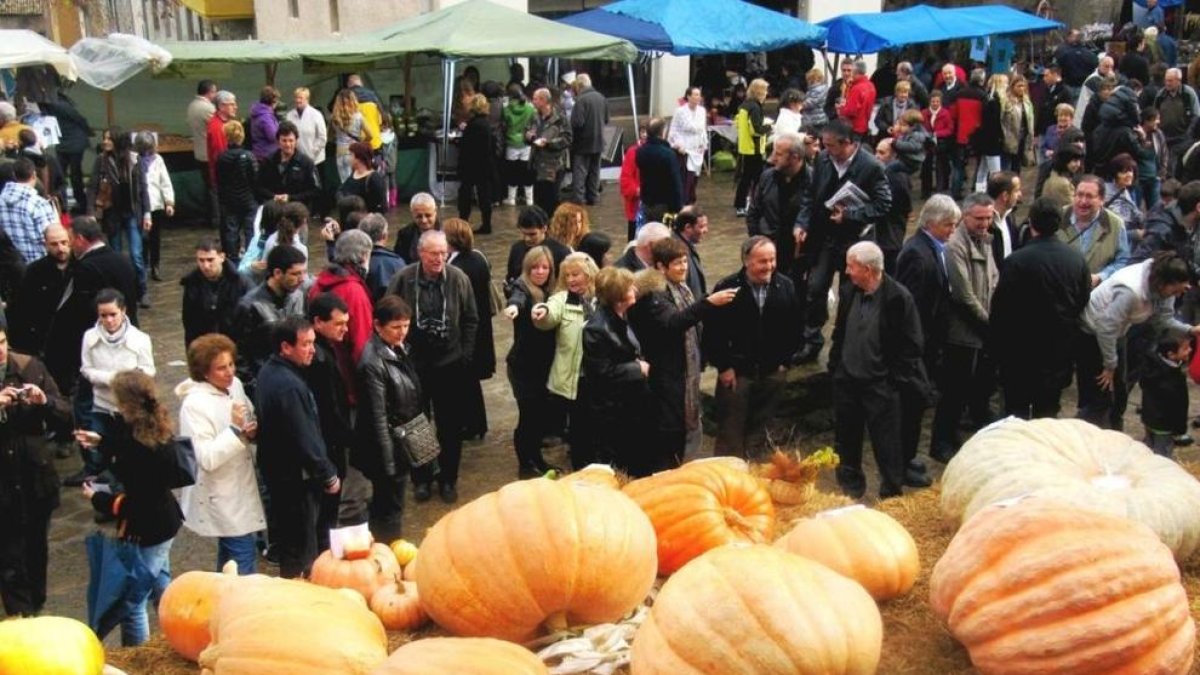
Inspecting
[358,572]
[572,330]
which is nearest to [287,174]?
[572,330]

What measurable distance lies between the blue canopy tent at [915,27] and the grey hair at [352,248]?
1349 centimetres

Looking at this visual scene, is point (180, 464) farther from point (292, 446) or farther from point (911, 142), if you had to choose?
point (911, 142)

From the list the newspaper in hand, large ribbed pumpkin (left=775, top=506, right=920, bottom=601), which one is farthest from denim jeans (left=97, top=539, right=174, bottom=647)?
the newspaper in hand

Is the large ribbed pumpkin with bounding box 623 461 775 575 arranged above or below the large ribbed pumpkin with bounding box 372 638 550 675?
below

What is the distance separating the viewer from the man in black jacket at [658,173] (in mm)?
12359

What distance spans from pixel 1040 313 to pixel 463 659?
5.33m

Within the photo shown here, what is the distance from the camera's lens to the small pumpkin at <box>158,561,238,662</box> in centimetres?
352

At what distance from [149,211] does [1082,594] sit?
1116 centimetres

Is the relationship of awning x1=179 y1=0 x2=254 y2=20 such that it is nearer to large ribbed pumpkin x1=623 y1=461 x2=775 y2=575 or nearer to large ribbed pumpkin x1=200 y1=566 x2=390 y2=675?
large ribbed pumpkin x1=623 y1=461 x2=775 y2=575

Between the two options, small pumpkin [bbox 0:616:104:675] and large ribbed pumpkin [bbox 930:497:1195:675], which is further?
small pumpkin [bbox 0:616:104:675]

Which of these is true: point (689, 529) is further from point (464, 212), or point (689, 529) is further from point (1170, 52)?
point (1170, 52)

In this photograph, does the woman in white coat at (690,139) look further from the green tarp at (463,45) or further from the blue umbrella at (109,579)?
the blue umbrella at (109,579)

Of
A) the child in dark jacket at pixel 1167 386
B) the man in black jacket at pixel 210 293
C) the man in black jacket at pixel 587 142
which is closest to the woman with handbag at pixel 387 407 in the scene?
the man in black jacket at pixel 210 293

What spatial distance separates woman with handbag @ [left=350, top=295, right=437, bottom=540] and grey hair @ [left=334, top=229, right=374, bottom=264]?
1154mm
